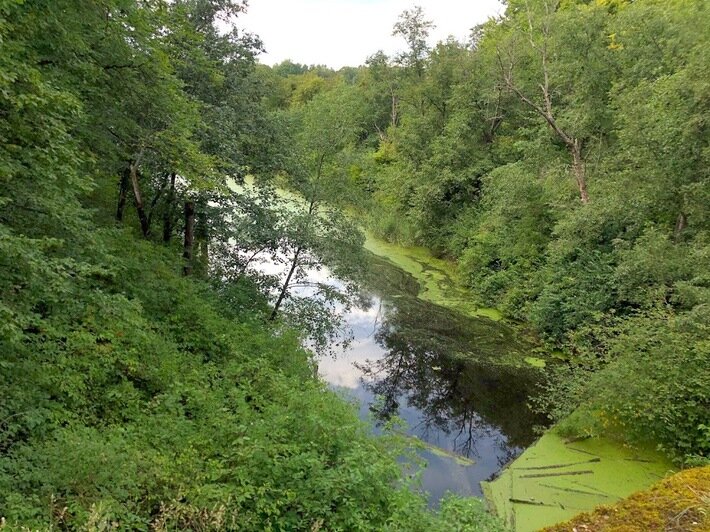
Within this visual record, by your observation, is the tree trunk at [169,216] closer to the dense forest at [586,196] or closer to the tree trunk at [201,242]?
the tree trunk at [201,242]

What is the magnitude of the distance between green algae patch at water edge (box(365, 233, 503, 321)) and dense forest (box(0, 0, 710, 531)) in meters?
0.56

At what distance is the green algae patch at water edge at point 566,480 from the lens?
584 centimetres

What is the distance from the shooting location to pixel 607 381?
6.91 metres

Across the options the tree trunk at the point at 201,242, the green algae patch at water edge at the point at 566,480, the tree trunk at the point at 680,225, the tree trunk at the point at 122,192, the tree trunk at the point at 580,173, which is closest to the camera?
the green algae patch at water edge at the point at 566,480

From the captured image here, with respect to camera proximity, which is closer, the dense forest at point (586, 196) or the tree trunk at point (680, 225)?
the dense forest at point (586, 196)

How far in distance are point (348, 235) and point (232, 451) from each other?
611 cm

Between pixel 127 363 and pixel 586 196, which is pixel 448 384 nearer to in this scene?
pixel 586 196

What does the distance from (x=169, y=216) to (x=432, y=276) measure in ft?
34.8

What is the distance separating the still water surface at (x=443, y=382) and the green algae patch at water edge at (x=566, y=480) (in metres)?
0.55

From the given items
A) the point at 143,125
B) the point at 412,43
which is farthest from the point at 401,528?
the point at 412,43

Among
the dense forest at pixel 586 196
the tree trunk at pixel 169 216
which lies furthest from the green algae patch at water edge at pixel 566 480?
the tree trunk at pixel 169 216

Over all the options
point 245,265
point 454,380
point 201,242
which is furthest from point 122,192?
point 454,380

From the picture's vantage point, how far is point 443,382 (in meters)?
10.0

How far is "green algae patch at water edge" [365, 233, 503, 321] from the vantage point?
1440 centimetres
